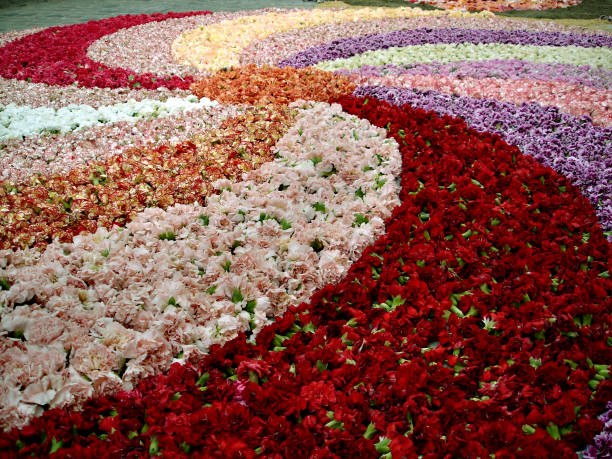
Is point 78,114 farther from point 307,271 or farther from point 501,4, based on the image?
point 501,4

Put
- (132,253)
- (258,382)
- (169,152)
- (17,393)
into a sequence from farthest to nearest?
(169,152) → (132,253) → (258,382) → (17,393)

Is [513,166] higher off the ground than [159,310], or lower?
higher

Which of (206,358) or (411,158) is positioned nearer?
(206,358)

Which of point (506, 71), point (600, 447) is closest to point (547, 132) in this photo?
point (506, 71)

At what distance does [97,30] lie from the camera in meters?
10.6

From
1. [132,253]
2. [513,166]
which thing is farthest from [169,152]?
[513,166]

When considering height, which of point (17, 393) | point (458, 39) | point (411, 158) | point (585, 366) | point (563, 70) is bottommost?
point (585, 366)

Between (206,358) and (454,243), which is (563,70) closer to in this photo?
(454,243)

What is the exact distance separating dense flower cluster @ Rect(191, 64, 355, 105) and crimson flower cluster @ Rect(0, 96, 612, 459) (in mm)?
2926

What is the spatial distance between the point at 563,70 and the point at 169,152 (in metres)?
6.48

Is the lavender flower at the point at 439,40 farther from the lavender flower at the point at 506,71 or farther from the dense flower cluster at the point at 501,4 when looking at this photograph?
the dense flower cluster at the point at 501,4

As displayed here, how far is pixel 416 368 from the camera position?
2.46 m

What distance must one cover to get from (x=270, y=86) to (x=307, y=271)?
3968 mm

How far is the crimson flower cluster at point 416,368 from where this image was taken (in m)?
2.12
